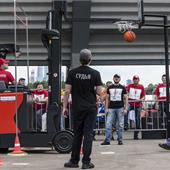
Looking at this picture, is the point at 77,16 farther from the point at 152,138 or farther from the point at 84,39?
the point at 152,138

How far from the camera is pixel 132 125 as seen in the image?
16078 mm

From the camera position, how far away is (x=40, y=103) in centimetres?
1448

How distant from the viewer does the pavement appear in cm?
884

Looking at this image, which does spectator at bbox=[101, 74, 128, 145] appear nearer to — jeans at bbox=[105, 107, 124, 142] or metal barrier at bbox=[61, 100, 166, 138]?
jeans at bbox=[105, 107, 124, 142]

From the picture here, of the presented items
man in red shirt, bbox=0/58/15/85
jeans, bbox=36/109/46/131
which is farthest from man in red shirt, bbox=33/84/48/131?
man in red shirt, bbox=0/58/15/85

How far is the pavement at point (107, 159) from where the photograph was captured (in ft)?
29.0

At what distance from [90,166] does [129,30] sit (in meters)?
7.31

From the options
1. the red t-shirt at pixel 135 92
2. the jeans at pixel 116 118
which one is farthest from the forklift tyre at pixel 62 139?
the red t-shirt at pixel 135 92

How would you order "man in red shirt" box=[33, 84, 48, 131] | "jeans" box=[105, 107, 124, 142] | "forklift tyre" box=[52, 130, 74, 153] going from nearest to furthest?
"forklift tyre" box=[52, 130, 74, 153] < "man in red shirt" box=[33, 84, 48, 131] < "jeans" box=[105, 107, 124, 142]

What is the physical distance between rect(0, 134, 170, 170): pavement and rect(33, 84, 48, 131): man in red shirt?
1177 mm

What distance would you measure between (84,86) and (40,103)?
590 centimetres

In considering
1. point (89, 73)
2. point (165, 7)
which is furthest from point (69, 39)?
point (89, 73)

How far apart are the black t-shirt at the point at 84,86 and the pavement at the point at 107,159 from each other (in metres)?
1.03

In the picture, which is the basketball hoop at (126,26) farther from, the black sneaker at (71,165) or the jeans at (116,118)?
the black sneaker at (71,165)
